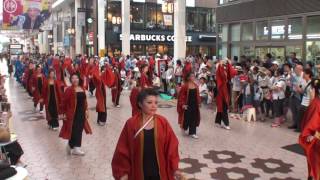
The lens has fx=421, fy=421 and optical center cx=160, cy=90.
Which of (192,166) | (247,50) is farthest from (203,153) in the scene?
(247,50)

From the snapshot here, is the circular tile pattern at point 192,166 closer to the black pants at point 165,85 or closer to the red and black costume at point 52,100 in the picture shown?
the red and black costume at point 52,100

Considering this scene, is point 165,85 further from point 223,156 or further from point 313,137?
point 313,137

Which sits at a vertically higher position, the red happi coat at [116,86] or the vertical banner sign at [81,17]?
the vertical banner sign at [81,17]

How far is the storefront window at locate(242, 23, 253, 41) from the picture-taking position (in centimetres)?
1839

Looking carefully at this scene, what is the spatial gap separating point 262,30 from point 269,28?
54 cm

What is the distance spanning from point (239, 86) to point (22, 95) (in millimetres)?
11352

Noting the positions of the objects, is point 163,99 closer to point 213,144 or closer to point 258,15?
point 258,15

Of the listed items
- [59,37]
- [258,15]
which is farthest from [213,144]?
[59,37]

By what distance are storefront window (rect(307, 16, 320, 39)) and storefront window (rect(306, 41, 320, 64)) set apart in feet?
0.70

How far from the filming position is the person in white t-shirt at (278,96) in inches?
452

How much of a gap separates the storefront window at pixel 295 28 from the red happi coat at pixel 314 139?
10203 millimetres

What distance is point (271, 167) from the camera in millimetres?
7680

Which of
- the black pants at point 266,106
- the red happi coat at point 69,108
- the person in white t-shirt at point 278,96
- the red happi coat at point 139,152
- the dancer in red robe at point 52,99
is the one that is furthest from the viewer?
the black pants at point 266,106

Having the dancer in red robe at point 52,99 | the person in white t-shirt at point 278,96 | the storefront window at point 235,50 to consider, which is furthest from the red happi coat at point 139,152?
the storefront window at point 235,50
